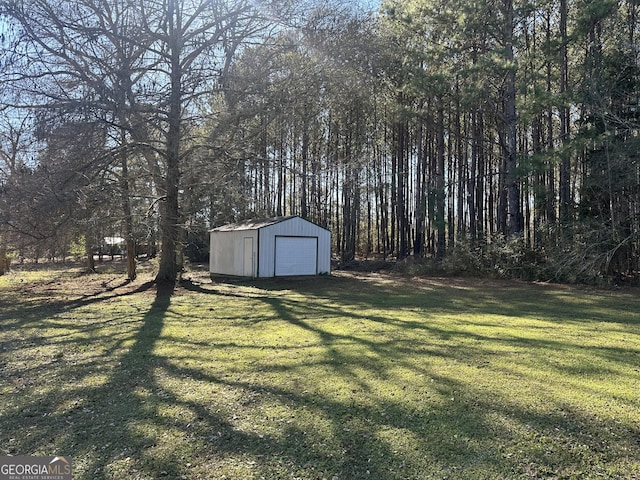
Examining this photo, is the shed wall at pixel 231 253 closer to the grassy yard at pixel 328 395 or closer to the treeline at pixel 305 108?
the treeline at pixel 305 108

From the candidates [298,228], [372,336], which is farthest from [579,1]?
[372,336]

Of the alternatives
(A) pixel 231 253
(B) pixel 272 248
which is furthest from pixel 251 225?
(A) pixel 231 253

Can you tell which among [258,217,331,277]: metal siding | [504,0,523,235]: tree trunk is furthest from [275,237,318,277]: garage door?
[504,0,523,235]: tree trunk

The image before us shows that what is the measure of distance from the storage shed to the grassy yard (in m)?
8.02

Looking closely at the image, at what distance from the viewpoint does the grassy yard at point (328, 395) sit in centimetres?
277

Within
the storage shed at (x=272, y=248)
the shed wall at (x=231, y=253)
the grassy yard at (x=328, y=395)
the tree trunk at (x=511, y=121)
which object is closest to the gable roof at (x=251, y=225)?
the storage shed at (x=272, y=248)

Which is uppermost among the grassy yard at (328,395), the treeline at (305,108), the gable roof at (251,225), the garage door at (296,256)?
the treeline at (305,108)

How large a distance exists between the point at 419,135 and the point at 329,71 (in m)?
11.2

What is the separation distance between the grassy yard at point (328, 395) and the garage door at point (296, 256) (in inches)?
334

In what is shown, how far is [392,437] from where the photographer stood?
121 inches

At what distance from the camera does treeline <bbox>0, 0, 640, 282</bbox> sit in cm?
966

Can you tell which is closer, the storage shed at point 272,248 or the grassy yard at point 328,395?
the grassy yard at point 328,395

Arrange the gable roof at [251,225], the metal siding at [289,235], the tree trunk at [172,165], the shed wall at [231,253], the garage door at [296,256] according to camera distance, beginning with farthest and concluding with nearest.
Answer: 1. the garage door at [296,256]
2. the shed wall at [231,253]
3. the gable roof at [251,225]
4. the metal siding at [289,235]
5. the tree trunk at [172,165]

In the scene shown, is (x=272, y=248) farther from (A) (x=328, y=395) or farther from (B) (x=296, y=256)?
(A) (x=328, y=395)
